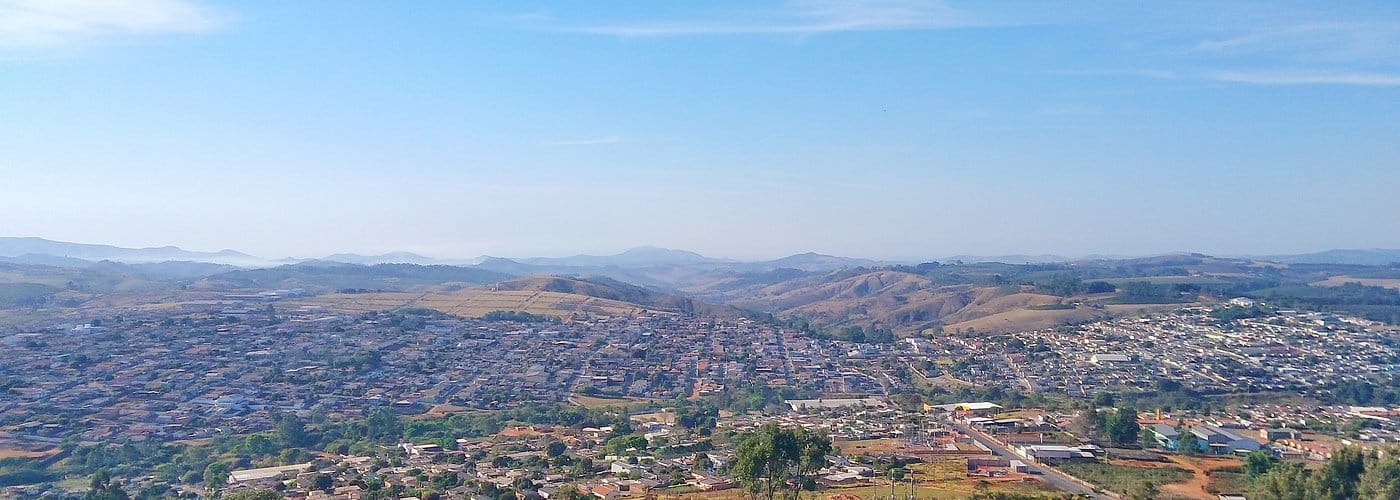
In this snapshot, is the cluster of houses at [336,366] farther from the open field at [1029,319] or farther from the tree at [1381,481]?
the tree at [1381,481]

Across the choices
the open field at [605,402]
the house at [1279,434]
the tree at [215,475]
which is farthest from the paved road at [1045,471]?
the tree at [215,475]

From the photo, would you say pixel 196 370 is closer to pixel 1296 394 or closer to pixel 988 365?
pixel 988 365

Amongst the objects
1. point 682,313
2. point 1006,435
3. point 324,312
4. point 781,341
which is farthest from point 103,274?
point 1006,435

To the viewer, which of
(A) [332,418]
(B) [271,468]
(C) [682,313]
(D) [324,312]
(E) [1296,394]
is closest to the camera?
(B) [271,468]

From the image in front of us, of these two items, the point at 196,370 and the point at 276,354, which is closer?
the point at 196,370

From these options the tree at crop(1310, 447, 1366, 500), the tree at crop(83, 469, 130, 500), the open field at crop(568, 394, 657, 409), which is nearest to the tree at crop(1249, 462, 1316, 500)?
the tree at crop(1310, 447, 1366, 500)

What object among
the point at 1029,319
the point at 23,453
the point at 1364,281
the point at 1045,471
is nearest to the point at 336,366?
the point at 23,453

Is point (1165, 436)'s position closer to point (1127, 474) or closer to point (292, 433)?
point (1127, 474)
